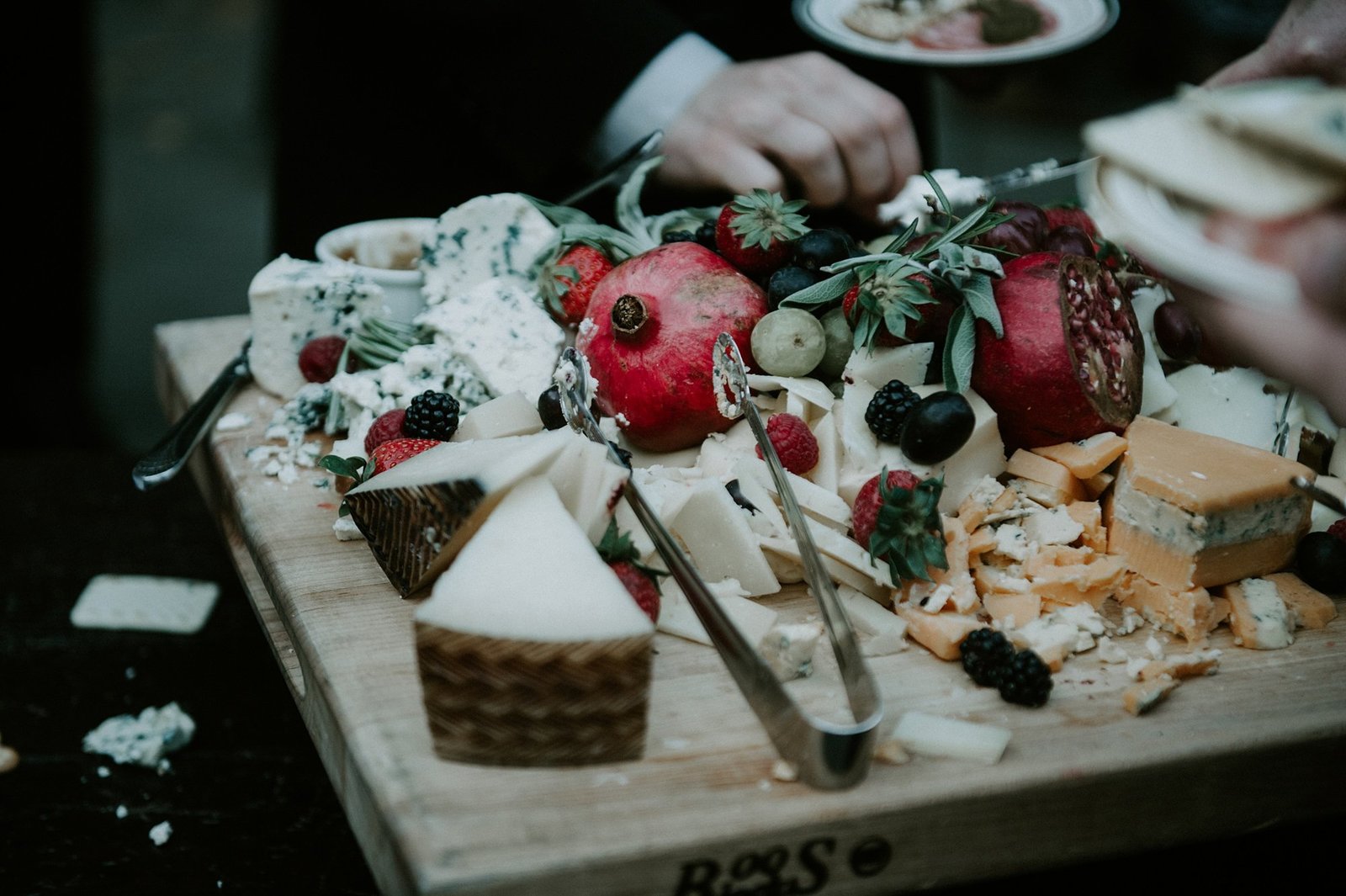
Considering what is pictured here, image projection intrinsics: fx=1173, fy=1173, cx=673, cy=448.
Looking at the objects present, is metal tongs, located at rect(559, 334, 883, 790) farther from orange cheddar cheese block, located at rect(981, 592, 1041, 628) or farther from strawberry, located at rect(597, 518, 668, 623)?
orange cheddar cheese block, located at rect(981, 592, 1041, 628)

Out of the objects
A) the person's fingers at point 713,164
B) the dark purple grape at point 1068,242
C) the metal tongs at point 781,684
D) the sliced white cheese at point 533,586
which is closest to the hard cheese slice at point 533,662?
the sliced white cheese at point 533,586

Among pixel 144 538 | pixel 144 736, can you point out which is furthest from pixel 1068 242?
pixel 144 538

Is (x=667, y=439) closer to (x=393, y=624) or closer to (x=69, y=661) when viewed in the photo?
(x=393, y=624)

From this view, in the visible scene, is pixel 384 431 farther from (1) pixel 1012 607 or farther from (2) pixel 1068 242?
(2) pixel 1068 242

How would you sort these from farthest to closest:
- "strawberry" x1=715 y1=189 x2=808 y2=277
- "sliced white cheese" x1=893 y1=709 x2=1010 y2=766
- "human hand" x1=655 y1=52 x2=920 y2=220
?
"human hand" x1=655 y1=52 x2=920 y2=220 → "strawberry" x1=715 y1=189 x2=808 y2=277 → "sliced white cheese" x1=893 y1=709 x2=1010 y2=766

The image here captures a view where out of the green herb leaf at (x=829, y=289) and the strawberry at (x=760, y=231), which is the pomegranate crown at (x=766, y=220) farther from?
the green herb leaf at (x=829, y=289)

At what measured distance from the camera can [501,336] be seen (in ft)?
5.46

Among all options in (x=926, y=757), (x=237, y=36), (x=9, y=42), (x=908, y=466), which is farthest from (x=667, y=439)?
(x=237, y=36)

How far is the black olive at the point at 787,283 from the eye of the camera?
153 centimetres

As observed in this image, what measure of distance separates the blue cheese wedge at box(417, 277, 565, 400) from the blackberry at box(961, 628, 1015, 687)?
0.70 meters

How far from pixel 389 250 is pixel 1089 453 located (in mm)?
1182

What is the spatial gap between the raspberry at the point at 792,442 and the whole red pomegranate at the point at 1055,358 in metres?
0.22

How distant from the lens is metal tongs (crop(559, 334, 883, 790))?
38.4 inches


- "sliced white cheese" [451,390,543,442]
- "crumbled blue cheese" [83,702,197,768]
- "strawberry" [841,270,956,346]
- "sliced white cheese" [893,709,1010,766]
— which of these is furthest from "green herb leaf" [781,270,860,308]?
"crumbled blue cheese" [83,702,197,768]
